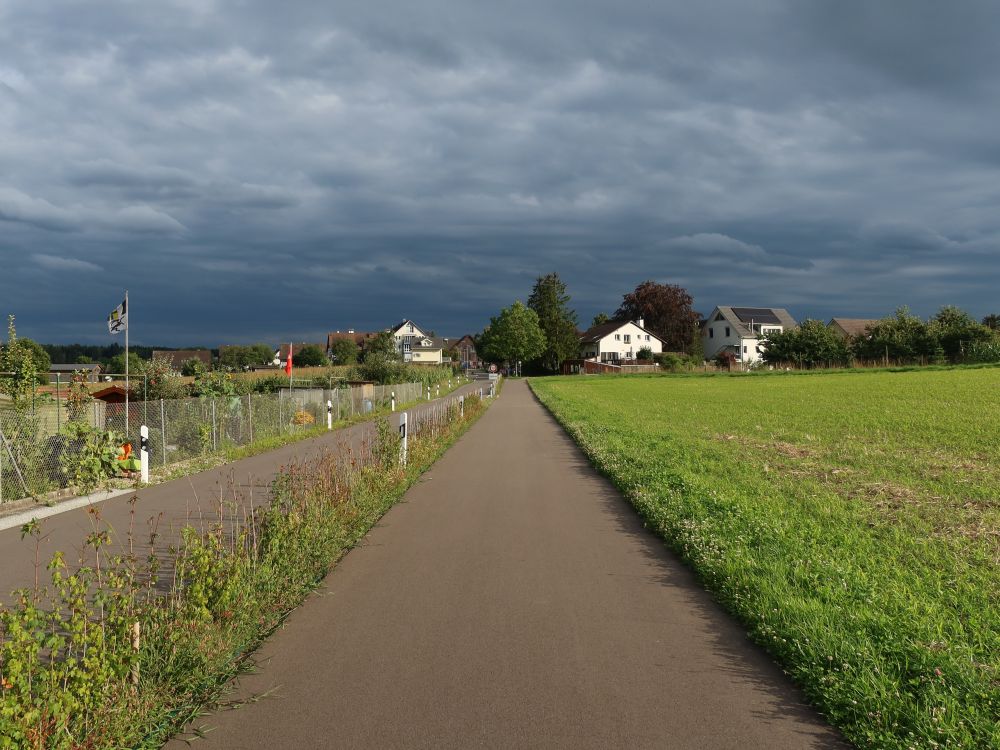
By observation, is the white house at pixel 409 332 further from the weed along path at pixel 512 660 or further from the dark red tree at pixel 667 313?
the weed along path at pixel 512 660

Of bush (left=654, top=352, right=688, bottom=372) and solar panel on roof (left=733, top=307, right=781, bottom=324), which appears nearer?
bush (left=654, top=352, right=688, bottom=372)

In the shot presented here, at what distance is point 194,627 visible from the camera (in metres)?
4.95

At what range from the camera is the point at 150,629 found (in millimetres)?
4707

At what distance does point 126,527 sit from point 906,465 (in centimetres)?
1259

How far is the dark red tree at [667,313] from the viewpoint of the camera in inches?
4532

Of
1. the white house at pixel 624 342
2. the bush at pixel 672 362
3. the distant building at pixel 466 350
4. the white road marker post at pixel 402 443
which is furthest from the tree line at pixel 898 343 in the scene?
the distant building at pixel 466 350

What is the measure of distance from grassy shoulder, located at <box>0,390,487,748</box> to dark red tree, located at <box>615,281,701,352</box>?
362 feet

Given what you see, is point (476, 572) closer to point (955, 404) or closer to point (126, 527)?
point (126, 527)

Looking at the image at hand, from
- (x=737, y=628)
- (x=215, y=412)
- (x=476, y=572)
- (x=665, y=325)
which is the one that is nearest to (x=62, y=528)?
(x=476, y=572)

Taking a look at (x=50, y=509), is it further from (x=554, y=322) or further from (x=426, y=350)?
(x=426, y=350)

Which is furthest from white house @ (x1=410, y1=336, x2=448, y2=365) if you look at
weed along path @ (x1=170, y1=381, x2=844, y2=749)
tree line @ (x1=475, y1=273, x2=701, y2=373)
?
weed along path @ (x1=170, y1=381, x2=844, y2=749)

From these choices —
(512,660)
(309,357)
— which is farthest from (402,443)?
(309,357)

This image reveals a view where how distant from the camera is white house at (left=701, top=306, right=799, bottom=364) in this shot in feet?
356

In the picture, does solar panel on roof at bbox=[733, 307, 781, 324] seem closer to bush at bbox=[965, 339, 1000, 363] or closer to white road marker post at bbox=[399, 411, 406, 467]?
bush at bbox=[965, 339, 1000, 363]
